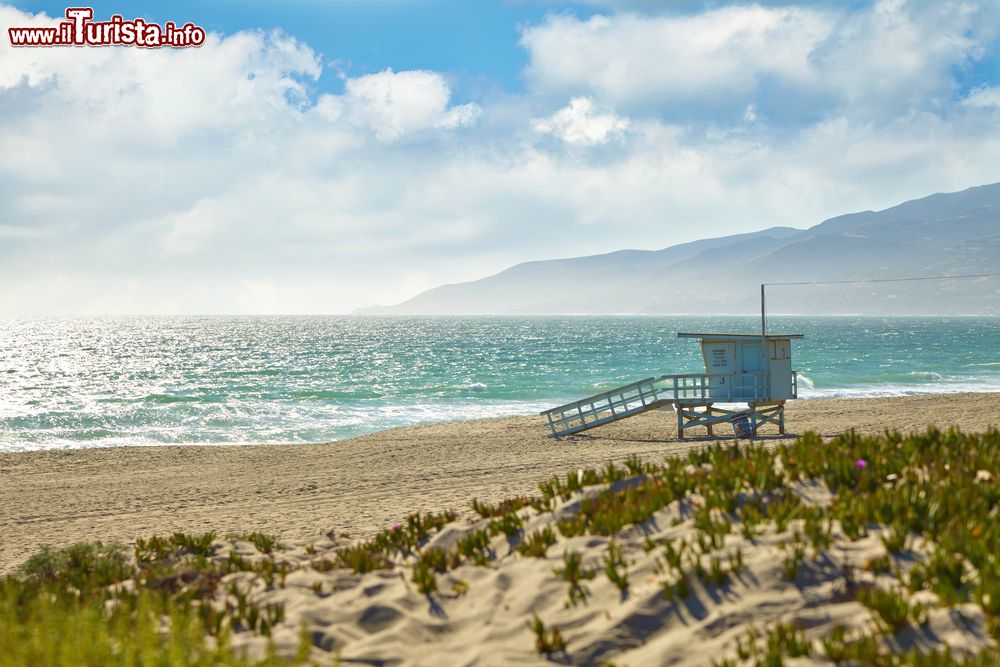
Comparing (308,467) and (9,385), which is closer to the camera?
(308,467)

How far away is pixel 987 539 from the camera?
607cm

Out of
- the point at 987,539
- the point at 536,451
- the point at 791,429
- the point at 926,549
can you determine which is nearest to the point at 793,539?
the point at 926,549

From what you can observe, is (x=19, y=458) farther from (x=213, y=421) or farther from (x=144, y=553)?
(x=144, y=553)

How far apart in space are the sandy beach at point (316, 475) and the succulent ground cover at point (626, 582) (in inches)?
154

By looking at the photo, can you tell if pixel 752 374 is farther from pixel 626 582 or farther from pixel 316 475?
pixel 626 582

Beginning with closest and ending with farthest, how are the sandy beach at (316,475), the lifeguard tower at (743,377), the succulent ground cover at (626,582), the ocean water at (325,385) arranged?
1. the succulent ground cover at (626,582)
2. the sandy beach at (316,475)
3. the lifeguard tower at (743,377)
4. the ocean water at (325,385)

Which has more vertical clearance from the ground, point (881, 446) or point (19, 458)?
point (881, 446)

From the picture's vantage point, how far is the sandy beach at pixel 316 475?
14211mm

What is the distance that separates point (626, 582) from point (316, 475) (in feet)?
48.4

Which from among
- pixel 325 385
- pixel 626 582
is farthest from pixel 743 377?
pixel 325 385

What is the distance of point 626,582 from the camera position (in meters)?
6.44

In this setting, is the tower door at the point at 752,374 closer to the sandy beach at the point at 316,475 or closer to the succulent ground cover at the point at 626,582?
the sandy beach at the point at 316,475

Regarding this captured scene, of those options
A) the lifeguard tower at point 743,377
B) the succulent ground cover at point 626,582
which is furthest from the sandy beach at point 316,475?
the succulent ground cover at point 626,582

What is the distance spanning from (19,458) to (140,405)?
16363 millimetres
